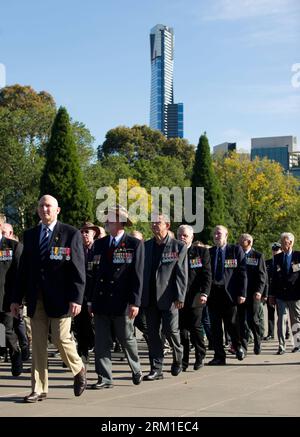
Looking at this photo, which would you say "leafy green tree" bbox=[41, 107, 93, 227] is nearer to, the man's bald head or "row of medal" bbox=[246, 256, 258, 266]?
"row of medal" bbox=[246, 256, 258, 266]

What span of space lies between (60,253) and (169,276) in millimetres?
2386

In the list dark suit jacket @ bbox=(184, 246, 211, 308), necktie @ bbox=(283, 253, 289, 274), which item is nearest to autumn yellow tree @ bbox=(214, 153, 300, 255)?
necktie @ bbox=(283, 253, 289, 274)

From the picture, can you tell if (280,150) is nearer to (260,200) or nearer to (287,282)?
(260,200)

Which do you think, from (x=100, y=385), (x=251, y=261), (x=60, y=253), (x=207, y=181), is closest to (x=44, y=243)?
(x=60, y=253)

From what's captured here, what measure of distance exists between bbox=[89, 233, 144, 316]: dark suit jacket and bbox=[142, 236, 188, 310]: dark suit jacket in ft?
3.27

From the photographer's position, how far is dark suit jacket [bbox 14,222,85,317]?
309 inches

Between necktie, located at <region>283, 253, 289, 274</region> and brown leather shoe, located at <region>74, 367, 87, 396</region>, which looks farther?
necktie, located at <region>283, 253, 289, 274</region>

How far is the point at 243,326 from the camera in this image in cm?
1270

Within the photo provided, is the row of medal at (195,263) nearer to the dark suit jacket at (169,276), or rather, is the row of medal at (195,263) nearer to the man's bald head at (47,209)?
the dark suit jacket at (169,276)

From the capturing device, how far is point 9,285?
9.86m

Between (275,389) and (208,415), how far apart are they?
78.6 inches

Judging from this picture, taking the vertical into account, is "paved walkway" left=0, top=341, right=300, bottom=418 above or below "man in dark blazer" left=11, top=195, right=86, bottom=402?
below
